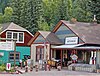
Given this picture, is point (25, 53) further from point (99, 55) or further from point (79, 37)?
point (99, 55)

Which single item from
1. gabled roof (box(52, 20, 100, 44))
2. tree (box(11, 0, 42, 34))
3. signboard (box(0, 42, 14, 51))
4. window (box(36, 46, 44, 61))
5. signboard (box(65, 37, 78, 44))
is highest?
tree (box(11, 0, 42, 34))

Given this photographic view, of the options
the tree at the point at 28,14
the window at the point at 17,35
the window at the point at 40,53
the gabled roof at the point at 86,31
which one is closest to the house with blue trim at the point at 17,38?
the window at the point at 17,35

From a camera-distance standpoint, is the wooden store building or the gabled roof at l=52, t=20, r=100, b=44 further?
the gabled roof at l=52, t=20, r=100, b=44

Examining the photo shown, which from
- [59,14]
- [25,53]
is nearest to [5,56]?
[25,53]

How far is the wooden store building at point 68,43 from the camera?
39.4m

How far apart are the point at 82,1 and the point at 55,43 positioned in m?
41.5

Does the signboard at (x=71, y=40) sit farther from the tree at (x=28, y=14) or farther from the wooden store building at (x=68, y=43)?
the tree at (x=28, y=14)

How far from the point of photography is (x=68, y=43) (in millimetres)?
41375

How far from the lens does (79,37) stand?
3941 cm

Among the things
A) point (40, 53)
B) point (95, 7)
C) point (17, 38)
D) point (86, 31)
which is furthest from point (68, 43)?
point (95, 7)

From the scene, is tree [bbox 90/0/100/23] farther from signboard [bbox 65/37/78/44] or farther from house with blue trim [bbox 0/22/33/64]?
signboard [bbox 65/37/78/44]

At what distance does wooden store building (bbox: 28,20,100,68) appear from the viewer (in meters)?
39.4

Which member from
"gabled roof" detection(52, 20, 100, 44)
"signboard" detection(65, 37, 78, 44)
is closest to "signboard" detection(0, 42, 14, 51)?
"gabled roof" detection(52, 20, 100, 44)

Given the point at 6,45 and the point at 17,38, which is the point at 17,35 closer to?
the point at 17,38
